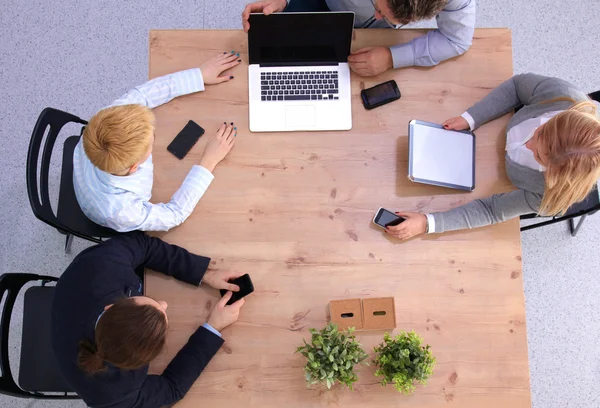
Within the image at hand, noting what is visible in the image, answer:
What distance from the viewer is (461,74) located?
61.7 inches

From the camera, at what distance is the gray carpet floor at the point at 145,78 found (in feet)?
6.85

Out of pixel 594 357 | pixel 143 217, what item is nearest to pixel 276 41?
pixel 143 217

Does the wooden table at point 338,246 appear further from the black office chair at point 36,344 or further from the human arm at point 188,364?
the black office chair at point 36,344

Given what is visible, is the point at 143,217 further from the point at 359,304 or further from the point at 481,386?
the point at 481,386

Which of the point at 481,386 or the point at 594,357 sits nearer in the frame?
the point at 481,386

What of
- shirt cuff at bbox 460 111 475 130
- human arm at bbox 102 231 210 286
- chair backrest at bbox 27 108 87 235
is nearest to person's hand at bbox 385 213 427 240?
shirt cuff at bbox 460 111 475 130

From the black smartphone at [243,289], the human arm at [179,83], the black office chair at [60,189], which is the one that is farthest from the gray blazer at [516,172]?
the black office chair at [60,189]

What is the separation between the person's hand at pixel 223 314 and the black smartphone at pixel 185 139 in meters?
0.46

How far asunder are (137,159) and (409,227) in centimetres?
78

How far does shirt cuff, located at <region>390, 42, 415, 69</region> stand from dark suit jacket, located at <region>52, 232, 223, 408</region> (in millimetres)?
842

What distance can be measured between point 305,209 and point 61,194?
0.85m

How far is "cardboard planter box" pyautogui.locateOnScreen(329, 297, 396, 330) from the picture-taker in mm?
1372

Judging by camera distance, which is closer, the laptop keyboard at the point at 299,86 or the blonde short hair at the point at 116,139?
the blonde short hair at the point at 116,139

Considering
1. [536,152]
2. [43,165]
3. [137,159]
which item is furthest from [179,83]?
[536,152]
